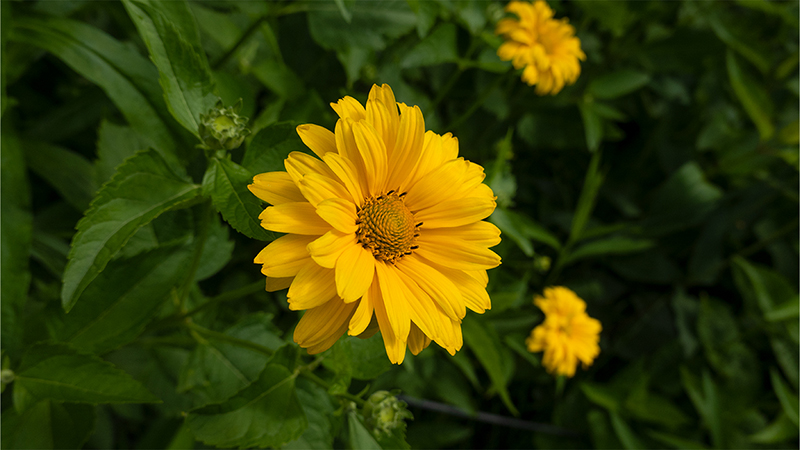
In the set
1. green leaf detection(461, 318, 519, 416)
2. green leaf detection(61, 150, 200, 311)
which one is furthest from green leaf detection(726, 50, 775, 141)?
green leaf detection(61, 150, 200, 311)

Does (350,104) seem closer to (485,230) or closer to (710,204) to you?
(485,230)

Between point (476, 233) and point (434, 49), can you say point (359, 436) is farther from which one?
point (434, 49)

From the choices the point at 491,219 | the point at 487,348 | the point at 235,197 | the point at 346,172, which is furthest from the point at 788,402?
the point at 235,197

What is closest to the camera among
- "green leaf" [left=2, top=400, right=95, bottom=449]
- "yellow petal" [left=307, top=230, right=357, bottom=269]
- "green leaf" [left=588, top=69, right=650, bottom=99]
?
"yellow petal" [left=307, top=230, right=357, bottom=269]

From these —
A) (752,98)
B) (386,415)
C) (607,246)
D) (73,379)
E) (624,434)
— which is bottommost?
(624,434)

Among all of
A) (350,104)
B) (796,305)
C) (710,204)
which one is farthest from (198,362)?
(710,204)

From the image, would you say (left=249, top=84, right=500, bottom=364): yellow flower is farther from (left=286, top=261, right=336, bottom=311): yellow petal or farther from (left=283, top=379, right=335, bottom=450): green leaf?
(left=283, top=379, right=335, bottom=450): green leaf

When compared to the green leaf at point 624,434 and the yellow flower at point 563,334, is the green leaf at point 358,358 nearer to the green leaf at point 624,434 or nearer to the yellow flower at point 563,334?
the yellow flower at point 563,334
